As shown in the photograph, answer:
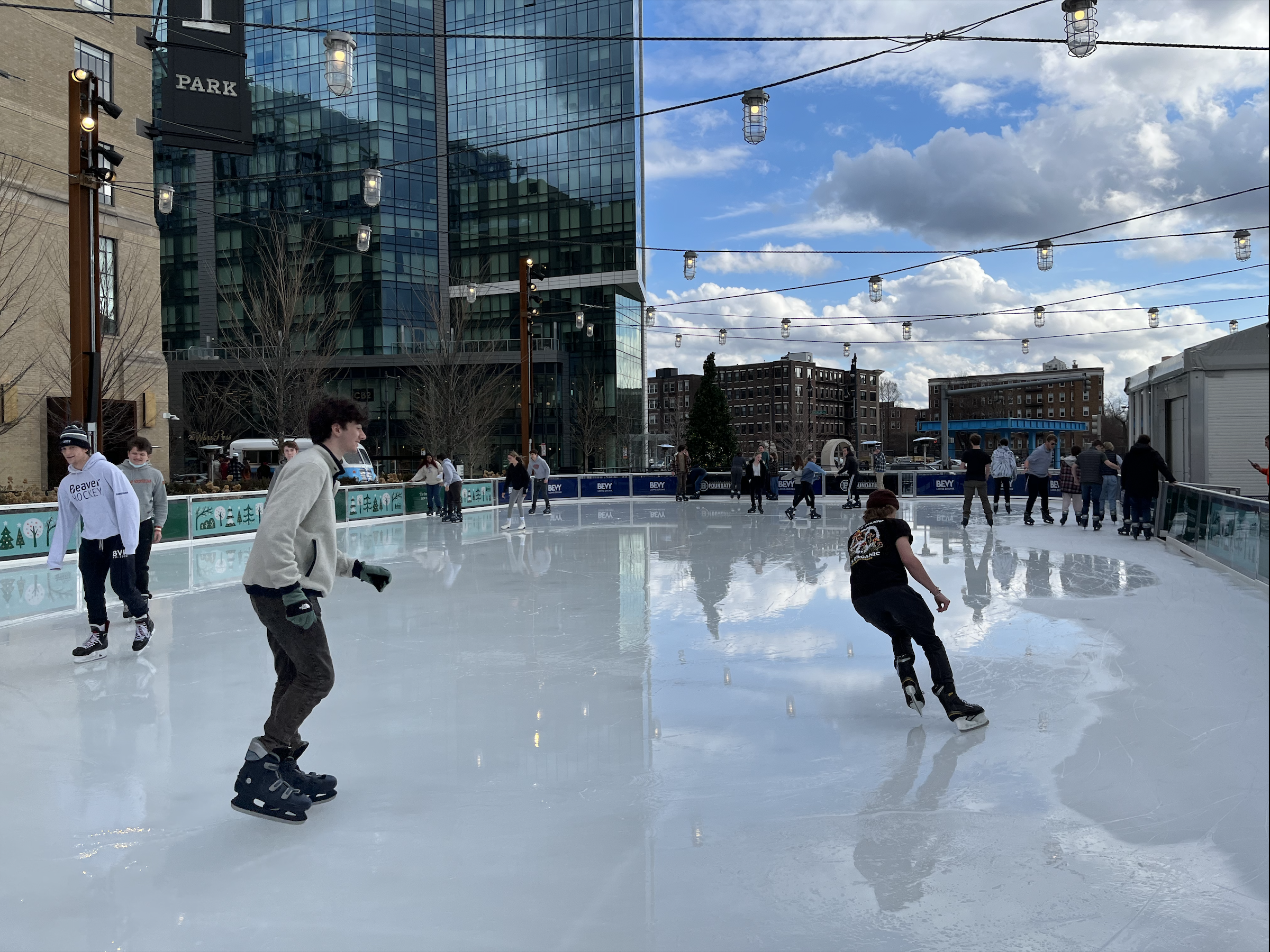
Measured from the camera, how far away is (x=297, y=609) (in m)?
3.96

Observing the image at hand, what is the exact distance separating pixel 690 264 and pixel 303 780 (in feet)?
57.4

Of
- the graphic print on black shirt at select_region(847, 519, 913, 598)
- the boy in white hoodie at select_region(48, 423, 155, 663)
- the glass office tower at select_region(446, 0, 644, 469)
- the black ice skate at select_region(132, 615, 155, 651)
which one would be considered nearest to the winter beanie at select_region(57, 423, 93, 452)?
the boy in white hoodie at select_region(48, 423, 155, 663)

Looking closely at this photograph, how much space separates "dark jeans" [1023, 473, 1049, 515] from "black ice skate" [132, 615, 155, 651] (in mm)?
16871

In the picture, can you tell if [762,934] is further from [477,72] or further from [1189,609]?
[477,72]

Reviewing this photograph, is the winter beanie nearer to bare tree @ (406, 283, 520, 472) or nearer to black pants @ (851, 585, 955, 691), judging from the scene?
black pants @ (851, 585, 955, 691)

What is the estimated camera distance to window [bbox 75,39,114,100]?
25.4m

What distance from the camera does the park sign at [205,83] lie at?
46.3ft

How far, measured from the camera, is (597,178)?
6047 centimetres

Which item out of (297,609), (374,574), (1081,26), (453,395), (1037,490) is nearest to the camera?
(297,609)

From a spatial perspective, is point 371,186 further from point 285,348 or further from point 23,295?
point 285,348

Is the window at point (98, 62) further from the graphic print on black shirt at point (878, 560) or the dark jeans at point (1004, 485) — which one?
the graphic print on black shirt at point (878, 560)

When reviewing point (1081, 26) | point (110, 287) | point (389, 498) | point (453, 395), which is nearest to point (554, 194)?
point (453, 395)

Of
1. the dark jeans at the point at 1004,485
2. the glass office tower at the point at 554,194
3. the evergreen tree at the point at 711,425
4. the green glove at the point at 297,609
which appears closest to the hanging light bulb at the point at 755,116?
the green glove at the point at 297,609

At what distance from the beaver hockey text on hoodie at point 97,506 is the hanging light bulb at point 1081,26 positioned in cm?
871
